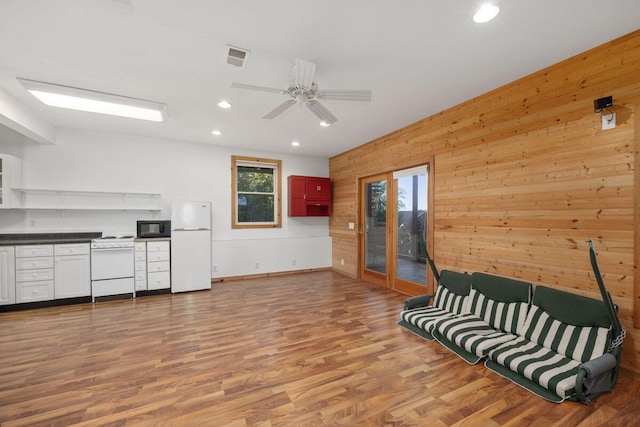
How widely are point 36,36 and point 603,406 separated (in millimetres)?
5304

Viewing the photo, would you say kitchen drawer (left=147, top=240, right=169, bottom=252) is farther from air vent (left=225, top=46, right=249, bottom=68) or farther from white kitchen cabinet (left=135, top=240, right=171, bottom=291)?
air vent (left=225, top=46, right=249, bottom=68)

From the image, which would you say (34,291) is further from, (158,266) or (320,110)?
(320,110)

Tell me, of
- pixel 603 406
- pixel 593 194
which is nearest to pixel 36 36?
pixel 593 194

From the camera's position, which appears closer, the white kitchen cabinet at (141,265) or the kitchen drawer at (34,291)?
the kitchen drawer at (34,291)

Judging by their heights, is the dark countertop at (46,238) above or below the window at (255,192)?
below

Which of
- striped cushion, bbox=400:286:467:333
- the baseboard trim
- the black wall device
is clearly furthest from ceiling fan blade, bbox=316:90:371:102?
the baseboard trim

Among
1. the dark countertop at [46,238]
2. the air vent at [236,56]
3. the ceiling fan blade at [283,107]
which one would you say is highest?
the air vent at [236,56]

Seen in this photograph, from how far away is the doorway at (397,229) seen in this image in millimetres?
4320

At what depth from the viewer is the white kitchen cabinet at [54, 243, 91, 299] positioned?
412 cm

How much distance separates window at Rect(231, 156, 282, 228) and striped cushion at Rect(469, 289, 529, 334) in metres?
4.37

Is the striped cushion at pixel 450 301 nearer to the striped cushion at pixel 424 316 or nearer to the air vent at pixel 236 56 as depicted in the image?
the striped cushion at pixel 424 316

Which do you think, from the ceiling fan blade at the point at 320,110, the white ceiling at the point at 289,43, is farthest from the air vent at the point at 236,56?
the ceiling fan blade at the point at 320,110

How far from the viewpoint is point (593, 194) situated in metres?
2.44

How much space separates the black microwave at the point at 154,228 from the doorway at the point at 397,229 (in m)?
3.86
